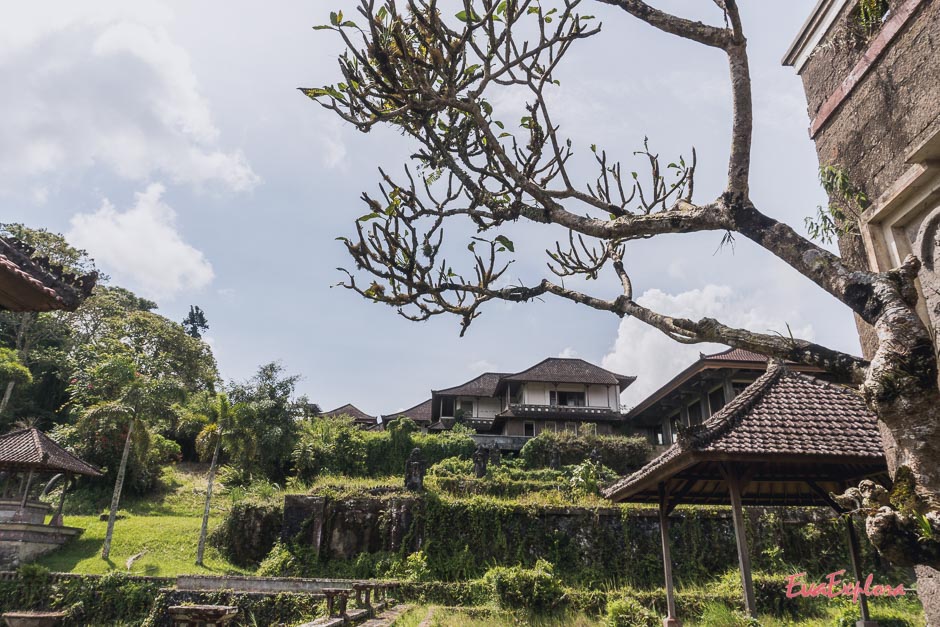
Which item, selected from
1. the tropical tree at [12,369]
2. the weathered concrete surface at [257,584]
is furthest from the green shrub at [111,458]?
the weathered concrete surface at [257,584]

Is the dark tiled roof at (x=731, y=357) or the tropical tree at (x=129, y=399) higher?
the dark tiled roof at (x=731, y=357)

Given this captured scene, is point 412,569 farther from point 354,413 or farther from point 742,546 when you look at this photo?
point 354,413

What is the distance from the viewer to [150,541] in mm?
20859

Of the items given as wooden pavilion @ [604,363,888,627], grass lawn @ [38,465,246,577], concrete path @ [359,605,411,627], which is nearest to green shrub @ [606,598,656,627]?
wooden pavilion @ [604,363,888,627]

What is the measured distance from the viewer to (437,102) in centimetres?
541

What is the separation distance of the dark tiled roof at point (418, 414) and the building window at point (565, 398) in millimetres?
10063

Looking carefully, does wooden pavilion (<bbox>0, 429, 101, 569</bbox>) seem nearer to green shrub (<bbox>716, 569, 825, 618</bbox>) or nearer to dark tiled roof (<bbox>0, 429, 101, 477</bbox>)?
dark tiled roof (<bbox>0, 429, 101, 477</bbox>)

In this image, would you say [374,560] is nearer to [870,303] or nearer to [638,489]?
[638,489]

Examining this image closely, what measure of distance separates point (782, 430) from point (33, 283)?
8.34 m

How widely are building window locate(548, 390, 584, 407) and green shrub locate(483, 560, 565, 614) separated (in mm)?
23122

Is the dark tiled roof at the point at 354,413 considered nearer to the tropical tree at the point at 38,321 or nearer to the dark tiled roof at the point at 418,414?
the dark tiled roof at the point at 418,414

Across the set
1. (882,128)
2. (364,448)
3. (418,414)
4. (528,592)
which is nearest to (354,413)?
(418,414)

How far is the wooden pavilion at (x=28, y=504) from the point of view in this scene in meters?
18.9

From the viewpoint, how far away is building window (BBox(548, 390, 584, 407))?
35188mm
